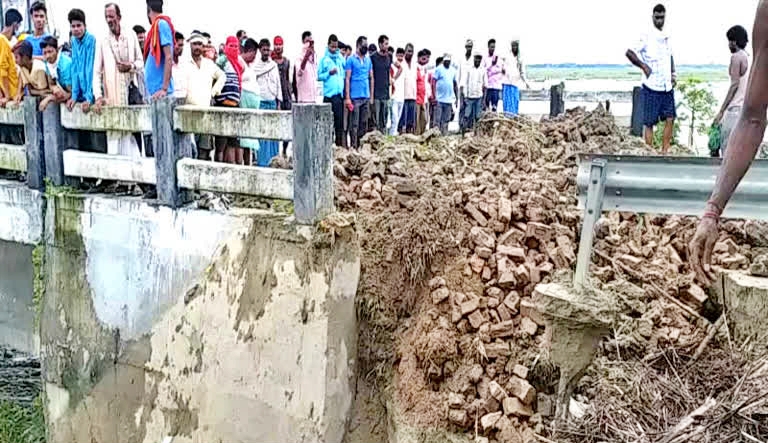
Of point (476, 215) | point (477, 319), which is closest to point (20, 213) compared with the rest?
point (476, 215)

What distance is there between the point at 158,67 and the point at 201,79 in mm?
942

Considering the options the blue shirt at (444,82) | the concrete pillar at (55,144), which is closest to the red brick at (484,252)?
the concrete pillar at (55,144)

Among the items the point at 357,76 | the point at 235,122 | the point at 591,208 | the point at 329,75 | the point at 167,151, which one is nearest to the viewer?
the point at 591,208

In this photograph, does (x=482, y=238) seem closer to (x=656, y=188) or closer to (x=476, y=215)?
(x=476, y=215)

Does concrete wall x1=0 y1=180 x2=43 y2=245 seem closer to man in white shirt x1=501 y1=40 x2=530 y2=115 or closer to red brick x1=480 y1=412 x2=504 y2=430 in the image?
red brick x1=480 y1=412 x2=504 y2=430

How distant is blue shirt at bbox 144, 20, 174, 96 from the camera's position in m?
6.96

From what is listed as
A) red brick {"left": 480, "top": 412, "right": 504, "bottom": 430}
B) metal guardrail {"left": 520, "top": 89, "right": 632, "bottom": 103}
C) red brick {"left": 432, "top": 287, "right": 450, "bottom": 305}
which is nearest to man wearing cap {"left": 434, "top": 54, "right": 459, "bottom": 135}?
metal guardrail {"left": 520, "top": 89, "right": 632, "bottom": 103}

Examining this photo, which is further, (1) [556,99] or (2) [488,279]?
(1) [556,99]

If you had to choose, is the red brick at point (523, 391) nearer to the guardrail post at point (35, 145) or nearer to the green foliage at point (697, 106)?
the guardrail post at point (35, 145)

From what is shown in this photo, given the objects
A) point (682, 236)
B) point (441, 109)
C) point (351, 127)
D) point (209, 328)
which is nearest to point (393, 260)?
point (209, 328)

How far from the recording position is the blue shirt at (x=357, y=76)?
37.4ft

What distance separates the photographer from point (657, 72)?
844cm

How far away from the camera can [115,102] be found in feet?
23.9

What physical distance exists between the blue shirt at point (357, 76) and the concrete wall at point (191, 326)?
17.2ft
